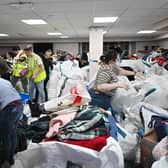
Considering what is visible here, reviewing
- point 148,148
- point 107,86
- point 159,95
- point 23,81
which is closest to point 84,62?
point 23,81

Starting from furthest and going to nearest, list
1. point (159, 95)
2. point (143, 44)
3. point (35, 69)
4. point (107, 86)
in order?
1. point (143, 44)
2. point (35, 69)
3. point (107, 86)
4. point (159, 95)

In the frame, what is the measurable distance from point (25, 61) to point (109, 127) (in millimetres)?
3601

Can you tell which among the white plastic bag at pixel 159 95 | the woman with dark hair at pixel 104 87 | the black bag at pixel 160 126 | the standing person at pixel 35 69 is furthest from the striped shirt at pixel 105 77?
the standing person at pixel 35 69

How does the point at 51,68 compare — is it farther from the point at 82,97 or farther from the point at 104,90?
the point at 82,97

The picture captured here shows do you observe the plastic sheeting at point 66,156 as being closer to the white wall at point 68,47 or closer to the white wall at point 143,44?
the white wall at point 68,47

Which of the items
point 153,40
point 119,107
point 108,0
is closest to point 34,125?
point 119,107

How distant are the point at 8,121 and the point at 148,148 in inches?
42.3

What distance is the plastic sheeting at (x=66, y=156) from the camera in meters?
1.23

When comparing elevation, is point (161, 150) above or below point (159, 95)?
below

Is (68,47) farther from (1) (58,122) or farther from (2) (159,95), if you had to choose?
(1) (58,122)

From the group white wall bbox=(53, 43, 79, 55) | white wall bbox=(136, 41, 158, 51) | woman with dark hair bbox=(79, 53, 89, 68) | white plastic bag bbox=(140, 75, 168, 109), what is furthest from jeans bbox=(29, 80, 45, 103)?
white wall bbox=(136, 41, 158, 51)

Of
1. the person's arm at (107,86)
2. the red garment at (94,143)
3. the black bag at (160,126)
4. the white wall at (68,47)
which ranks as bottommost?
the black bag at (160,126)

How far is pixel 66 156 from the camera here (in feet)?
4.21

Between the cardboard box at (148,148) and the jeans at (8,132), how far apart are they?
3.29 feet
